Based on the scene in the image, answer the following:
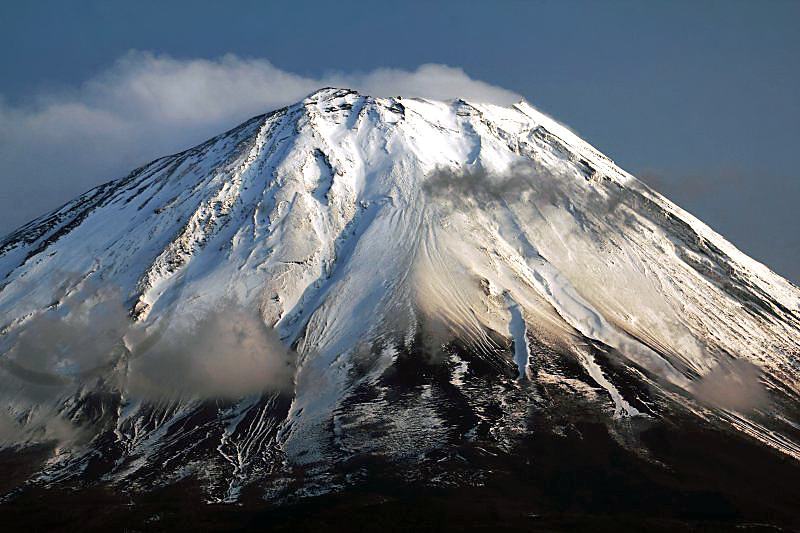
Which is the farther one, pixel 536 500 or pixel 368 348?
pixel 368 348

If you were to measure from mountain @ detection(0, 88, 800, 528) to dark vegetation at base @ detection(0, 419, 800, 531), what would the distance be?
1083 millimetres

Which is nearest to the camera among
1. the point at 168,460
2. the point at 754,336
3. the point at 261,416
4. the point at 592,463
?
the point at 592,463

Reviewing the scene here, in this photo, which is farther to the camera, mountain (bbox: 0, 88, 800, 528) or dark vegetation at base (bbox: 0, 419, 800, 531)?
mountain (bbox: 0, 88, 800, 528)

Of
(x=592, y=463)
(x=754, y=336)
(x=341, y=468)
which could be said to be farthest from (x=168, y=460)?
(x=754, y=336)

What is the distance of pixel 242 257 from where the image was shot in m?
181

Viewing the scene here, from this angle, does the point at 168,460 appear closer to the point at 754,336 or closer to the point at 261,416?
the point at 261,416

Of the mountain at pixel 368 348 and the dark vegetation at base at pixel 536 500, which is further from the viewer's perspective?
the mountain at pixel 368 348

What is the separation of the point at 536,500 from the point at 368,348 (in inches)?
1891

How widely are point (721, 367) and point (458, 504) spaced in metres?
69.5

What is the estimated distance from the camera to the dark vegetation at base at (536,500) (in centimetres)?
11156

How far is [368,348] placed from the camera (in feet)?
520

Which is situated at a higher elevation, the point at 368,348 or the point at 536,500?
the point at 368,348

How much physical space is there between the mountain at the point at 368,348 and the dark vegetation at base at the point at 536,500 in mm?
1083

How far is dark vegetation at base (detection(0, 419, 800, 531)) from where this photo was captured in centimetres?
11156
